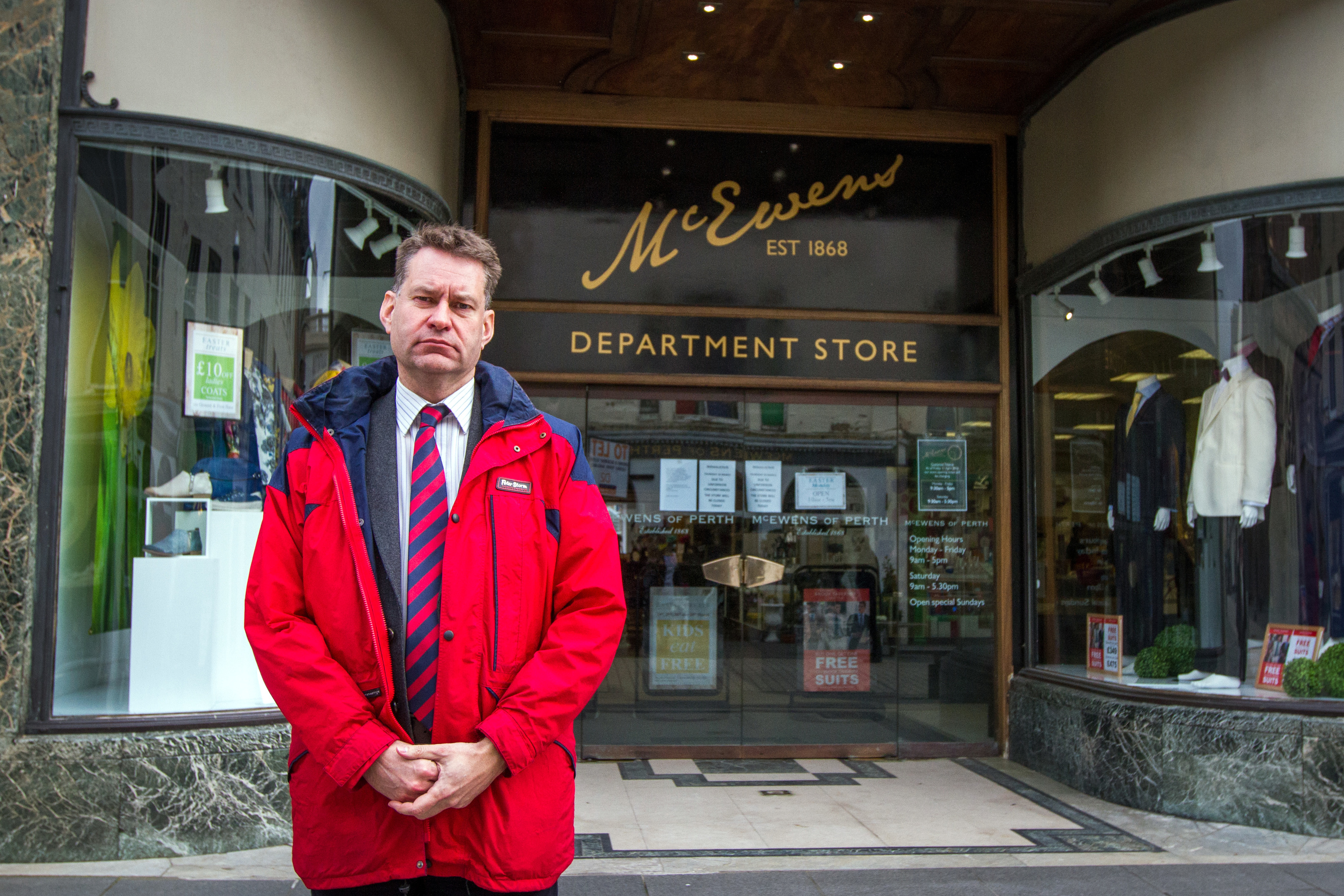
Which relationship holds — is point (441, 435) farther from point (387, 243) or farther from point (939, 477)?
point (939, 477)

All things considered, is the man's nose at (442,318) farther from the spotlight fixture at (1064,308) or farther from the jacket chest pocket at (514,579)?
the spotlight fixture at (1064,308)

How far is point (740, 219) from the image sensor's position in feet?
21.9

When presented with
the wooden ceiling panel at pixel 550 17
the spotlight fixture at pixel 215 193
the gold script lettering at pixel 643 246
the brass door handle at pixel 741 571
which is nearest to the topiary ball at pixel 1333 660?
the brass door handle at pixel 741 571

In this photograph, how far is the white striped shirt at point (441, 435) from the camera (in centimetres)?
209

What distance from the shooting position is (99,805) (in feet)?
13.9

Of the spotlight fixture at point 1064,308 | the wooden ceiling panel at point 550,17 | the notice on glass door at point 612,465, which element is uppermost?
the wooden ceiling panel at point 550,17

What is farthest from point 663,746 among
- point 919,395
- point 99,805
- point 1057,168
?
point 1057,168

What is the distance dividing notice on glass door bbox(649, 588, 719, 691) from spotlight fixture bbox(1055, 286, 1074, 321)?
2.80 metres

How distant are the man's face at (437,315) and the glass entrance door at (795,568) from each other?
4.29m

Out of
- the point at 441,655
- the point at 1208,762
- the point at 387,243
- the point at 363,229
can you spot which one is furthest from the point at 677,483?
the point at 441,655

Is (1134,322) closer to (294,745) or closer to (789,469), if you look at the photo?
(789,469)

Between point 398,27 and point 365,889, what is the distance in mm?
4514

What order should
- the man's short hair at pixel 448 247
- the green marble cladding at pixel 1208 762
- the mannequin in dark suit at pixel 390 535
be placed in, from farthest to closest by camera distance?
the green marble cladding at pixel 1208 762, the man's short hair at pixel 448 247, the mannequin in dark suit at pixel 390 535

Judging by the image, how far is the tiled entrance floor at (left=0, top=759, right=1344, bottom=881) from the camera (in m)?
4.32
